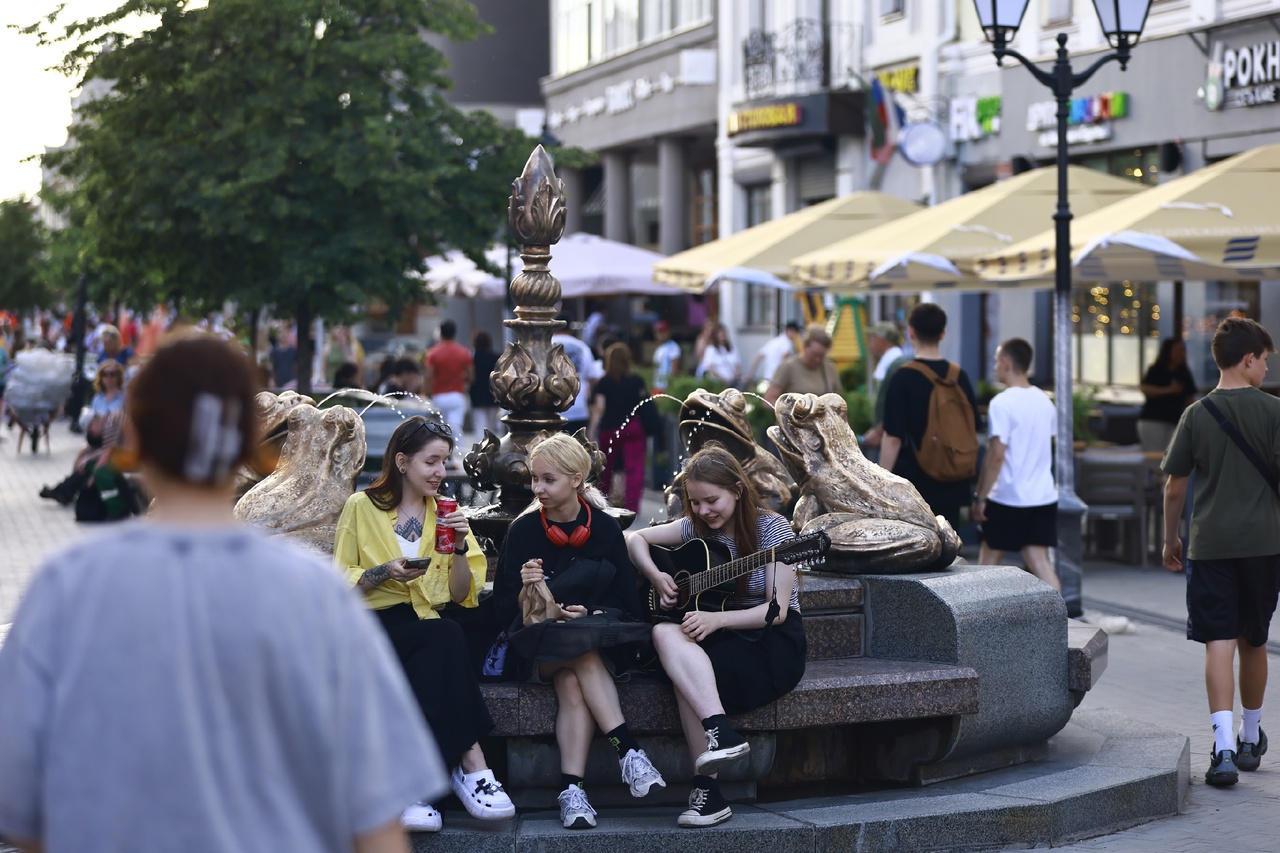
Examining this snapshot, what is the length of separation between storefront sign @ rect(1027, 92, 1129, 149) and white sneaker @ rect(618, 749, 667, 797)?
16134 mm

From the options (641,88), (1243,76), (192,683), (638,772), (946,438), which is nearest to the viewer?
Result: (192,683)

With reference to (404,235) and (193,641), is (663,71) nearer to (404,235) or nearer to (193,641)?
(404,235)

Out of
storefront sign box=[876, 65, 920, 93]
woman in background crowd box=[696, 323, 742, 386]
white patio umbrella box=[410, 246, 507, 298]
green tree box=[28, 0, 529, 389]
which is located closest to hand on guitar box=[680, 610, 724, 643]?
green tree box=[28, 0, 529, 389]

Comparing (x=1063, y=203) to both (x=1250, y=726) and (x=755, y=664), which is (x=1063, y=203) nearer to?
(x=1250, y=726)

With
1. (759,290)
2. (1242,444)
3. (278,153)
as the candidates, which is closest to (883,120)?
(759,290)

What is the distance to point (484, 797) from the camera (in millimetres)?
5578

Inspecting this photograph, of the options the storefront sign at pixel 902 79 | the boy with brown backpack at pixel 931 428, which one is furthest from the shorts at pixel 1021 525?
the storefront sign at pixel 902 79

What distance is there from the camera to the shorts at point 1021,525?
33.6 feet

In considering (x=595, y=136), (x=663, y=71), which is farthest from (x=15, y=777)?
(x=595, y=136)

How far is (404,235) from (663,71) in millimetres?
17338

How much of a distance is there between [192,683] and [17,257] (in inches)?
2903

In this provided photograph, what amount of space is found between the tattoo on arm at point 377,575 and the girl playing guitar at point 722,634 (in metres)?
0.88

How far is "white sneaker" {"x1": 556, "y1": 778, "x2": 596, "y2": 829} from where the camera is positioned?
5.56m

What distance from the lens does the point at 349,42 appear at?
61.4 feet
